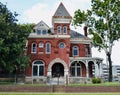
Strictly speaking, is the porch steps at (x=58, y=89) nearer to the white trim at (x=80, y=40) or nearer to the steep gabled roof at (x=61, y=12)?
the white trim at (x=80, y=40)

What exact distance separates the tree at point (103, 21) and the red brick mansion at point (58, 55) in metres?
2.22

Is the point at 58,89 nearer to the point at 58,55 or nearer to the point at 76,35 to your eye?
the point at 58,55

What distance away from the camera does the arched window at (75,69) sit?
48.8 meters

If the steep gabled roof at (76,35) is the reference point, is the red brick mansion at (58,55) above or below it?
below

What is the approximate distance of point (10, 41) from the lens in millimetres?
38812

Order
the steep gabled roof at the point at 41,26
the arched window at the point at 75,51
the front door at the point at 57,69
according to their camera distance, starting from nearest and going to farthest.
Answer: the front door at the point at 57,69, the steep gabled roof at the point at 41,26, the arched window at the point at 75,51

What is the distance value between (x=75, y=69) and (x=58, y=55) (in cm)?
408

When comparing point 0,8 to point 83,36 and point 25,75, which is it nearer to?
point 25,75

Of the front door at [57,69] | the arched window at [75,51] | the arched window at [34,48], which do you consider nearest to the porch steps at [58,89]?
the front door at [57,69]

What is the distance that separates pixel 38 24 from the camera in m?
49.0

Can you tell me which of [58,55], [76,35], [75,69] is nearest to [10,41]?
[58,55]

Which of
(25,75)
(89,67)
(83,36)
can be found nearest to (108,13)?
(83,36)

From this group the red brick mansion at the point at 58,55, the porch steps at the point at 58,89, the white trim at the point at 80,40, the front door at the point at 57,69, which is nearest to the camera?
the porch steps at the point at 58,89

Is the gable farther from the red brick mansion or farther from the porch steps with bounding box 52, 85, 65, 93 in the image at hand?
the porch steps with bounding box 52, 85, 65, 93
